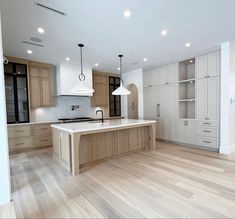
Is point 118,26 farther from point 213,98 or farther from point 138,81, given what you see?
point 138,81

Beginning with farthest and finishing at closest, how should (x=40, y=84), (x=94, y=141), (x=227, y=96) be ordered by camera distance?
1. (x=40, y=84)
2. (x=227, y=96)
3. (x=94, y=141)

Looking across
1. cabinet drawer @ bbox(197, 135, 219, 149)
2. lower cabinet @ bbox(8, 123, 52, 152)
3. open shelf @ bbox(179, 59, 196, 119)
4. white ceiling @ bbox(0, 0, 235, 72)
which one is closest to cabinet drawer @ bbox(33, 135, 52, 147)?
lower cabinet @ bbox(8, 123, 52, 152)

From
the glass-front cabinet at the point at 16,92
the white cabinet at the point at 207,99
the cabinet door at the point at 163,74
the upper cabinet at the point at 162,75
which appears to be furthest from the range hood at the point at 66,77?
the white cabinet at the point at 207,99

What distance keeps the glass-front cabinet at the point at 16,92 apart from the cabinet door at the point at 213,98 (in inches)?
216

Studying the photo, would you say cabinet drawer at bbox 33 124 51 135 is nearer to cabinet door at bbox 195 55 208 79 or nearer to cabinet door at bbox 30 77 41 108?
cabinet door at bbox 30 77 41 108

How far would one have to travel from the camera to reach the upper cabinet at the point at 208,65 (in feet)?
13.1

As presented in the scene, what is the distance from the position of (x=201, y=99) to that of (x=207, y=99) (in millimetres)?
163

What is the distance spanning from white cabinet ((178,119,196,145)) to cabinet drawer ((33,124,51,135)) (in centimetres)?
429

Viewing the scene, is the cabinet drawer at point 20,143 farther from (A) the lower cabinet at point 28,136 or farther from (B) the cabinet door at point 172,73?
(B) the cabinet door at point 172,73

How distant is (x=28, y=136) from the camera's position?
178 inches

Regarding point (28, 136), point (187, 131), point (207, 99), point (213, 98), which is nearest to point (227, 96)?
point (213, 98)

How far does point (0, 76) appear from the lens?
79.0 inches

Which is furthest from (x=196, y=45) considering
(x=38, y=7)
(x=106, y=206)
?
(x=106, y=206)

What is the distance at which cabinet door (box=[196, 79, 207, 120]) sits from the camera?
14.0ft
